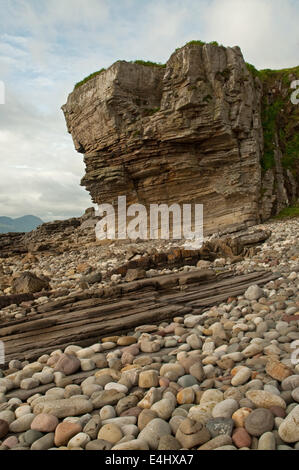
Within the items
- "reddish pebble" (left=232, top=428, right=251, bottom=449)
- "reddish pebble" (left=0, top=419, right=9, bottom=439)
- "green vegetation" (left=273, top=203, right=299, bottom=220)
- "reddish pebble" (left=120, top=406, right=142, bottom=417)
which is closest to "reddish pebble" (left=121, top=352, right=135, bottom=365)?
"reddish pebble" (left=120, top=406, right=142, bottom=417)

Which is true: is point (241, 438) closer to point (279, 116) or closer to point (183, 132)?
point (183, 132)

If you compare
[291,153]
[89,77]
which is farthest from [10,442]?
[89,77]

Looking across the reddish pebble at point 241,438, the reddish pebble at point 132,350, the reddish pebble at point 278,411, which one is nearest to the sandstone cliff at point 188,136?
the reddish pebble at point 132,350

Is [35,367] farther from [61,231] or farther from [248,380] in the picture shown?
[61,231]

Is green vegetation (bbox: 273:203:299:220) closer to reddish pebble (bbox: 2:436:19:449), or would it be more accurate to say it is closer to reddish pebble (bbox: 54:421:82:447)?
reddish pebble (bbox: 54:421:82:447)

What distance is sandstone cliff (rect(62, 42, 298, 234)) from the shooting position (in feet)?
55.9

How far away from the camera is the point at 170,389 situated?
3.40m

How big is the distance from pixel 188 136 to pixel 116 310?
13.3m

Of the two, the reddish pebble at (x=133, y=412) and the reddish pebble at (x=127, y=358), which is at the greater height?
the reddish pebble at (x=127, y=358)

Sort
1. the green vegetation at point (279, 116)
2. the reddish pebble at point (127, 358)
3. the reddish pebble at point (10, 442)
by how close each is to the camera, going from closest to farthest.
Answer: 1. the reddish pebble at point (10, 442)
2. the reddish pebble at point (127, 358)
3. the green vegetation at point (279, 116)

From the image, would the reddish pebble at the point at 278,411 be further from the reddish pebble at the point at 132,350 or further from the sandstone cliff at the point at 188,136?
Answer: the sandstone cliff at the point at 188,136

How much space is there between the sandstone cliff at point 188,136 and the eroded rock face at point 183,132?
5 centimetres

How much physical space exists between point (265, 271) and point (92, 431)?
6.27m

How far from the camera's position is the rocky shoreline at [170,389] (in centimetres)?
263
